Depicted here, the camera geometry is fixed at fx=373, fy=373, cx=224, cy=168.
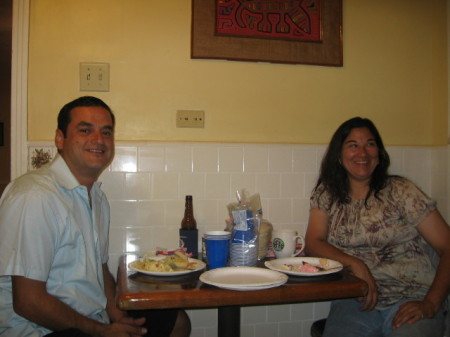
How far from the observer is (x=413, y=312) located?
133 cm

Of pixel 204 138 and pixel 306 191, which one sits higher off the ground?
pixel 204 138

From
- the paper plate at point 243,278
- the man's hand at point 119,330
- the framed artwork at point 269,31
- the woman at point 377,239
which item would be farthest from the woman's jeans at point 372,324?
the framed artwork at point 269,31

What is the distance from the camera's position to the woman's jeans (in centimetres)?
131

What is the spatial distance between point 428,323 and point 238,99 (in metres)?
1.24

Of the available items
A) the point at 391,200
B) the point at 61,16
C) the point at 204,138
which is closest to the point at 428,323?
the point at 391,200

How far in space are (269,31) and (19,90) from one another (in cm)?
123

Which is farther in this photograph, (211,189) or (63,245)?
(211,189)

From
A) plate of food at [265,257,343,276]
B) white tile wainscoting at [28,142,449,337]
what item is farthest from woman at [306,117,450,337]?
white tile wainscoting at [28,142,449,337]

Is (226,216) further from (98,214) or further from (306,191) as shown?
(98,214)

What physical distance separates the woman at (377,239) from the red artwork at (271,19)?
574 millimetres

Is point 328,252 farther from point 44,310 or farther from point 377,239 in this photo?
point 44,310

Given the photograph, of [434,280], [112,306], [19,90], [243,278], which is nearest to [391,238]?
[434,280]

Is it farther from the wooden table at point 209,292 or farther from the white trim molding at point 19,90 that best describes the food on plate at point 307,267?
the white trim molding at point 19,90

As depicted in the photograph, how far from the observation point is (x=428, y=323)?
132 cm
